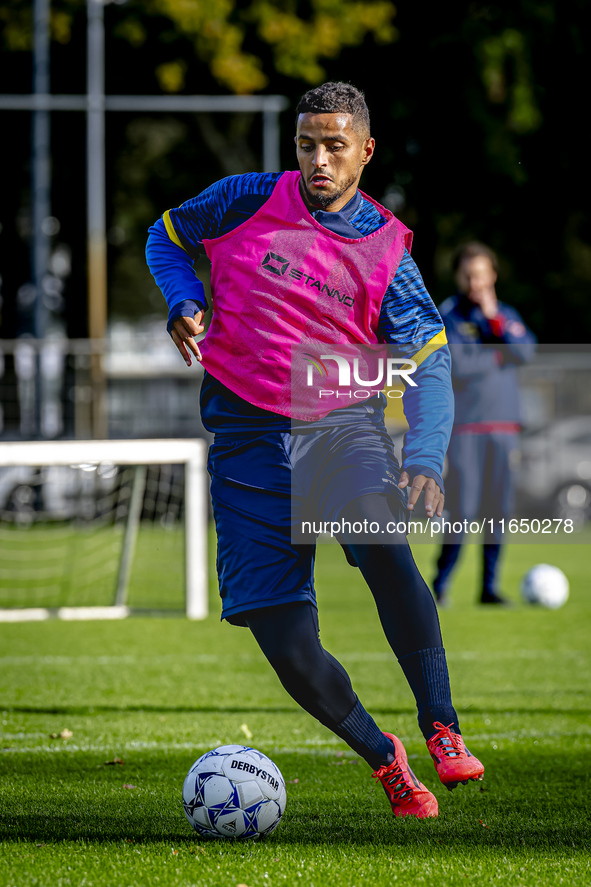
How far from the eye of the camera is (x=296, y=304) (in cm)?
379

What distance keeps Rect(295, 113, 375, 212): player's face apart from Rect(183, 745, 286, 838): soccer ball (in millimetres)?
1768

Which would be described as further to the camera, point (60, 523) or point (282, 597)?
point (60, 523)

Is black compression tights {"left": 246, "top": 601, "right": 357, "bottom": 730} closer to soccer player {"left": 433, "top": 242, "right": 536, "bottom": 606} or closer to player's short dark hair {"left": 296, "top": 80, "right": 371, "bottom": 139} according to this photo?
player's short dark hair {"left": 296, "top": 80, "right": 371, "bottom": 139}

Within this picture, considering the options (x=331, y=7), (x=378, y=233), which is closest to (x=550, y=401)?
(x=331, y=7)

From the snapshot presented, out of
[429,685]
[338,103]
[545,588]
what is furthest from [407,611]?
[545,588]

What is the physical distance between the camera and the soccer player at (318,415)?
3656 mm

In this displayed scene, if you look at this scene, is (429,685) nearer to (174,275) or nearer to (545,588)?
(174,275)

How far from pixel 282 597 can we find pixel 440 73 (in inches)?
135

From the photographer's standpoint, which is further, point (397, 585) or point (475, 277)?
point (475, 277)

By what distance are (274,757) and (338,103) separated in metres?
2.53

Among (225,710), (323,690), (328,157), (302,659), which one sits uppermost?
(328,157)

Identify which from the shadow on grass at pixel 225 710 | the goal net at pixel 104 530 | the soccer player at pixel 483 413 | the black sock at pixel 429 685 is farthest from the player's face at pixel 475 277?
the black sock at pixel 429 685

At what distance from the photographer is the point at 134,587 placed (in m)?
10.9

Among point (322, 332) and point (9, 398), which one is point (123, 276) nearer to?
point (9, 398)
